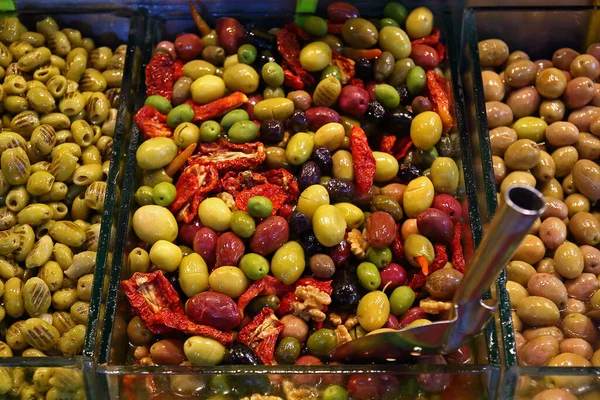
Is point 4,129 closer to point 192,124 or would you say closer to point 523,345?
point 192,124

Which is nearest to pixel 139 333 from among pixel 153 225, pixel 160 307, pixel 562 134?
pixel 160 307

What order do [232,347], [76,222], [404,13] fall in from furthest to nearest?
1. [404,13]
2. [76,222]
3. [232,347]

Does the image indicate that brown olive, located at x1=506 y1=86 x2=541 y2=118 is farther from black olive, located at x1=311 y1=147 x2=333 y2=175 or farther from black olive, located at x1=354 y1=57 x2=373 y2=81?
black olive, located at x1=311 y1=147 x2=333 y2=175

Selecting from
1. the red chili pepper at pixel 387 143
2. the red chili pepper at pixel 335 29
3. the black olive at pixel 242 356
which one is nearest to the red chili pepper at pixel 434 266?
the red chili pepper at pixel 387 143

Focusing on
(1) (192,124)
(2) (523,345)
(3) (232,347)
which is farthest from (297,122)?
(2) (523,345)

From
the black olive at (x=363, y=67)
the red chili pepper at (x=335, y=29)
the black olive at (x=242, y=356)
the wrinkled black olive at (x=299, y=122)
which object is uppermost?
the red chili pepper at (x=335, y=29)

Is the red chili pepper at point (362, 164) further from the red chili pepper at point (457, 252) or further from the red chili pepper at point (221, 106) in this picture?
the red chili pepper at point (221, 106)
